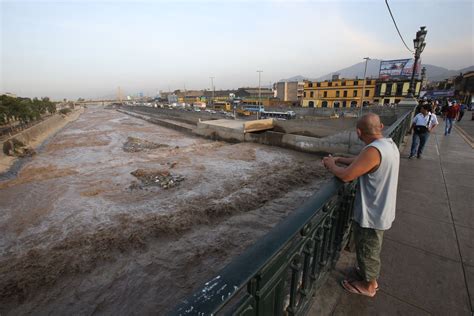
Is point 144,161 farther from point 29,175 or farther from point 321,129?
point 321,129

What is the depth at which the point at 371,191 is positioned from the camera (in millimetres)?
2111

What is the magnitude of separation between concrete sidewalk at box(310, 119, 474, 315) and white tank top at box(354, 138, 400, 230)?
78 cm

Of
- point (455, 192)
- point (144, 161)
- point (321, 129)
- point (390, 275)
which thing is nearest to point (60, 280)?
point (390, 275)

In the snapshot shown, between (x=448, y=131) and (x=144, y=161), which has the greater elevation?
(x=448, y=131)

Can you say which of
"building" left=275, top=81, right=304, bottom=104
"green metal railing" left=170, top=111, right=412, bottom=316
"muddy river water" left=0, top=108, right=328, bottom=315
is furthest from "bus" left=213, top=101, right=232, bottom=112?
"green metal railing" left=170, top=111, right=412, bottom=316

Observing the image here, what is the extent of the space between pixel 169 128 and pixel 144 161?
908 inches

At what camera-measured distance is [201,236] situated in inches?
307

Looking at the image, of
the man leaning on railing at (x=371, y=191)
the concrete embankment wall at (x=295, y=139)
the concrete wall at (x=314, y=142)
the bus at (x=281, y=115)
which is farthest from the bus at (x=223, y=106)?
the man leaning on railing at (x=371, y=191)

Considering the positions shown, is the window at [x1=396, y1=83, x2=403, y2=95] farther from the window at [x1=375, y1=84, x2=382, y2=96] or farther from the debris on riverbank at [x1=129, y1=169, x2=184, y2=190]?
the debris on riverbank at [x1=129, y1=169, x2=184, y2=190]

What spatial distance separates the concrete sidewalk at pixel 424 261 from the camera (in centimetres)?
215

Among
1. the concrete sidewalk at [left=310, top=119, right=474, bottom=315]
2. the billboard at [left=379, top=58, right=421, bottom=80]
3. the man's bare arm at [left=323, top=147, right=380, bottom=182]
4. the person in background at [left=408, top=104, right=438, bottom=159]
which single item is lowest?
the concrete sidewalk at [left=310, top=119, right=474, bottom=315]

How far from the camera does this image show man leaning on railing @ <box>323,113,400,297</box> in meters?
1.96

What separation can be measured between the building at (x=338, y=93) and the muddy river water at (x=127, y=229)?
4692cm

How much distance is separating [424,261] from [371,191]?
1.54 metres
